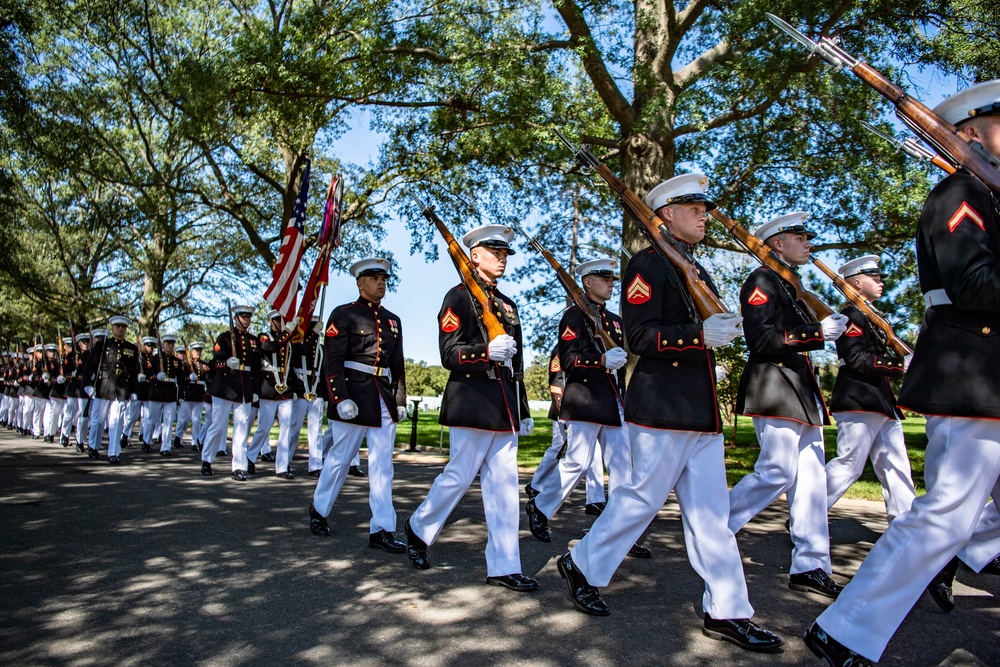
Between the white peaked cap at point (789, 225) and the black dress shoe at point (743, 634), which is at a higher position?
the white peaked cap at point (789, 225)

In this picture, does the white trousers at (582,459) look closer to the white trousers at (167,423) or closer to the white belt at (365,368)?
the white belt at (365,368)

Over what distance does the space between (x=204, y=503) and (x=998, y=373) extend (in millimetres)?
6753

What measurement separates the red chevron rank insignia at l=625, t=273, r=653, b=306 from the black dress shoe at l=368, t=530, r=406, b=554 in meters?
2.68

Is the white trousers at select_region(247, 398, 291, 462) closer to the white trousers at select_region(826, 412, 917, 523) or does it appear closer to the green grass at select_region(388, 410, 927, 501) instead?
the green grass at select_region(388, 410, 927, 501)

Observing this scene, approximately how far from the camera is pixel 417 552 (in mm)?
5254

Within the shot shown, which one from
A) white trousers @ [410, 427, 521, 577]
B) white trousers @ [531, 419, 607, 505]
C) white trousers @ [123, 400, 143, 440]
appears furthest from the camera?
white trousers @ [123, 400, 143, 440]

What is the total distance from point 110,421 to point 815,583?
10.5 m

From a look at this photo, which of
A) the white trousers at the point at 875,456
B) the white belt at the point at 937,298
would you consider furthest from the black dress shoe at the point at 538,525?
the white belt at the point at 937,298

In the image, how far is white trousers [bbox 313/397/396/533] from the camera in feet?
19.6

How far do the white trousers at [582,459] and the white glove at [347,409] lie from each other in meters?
1.64

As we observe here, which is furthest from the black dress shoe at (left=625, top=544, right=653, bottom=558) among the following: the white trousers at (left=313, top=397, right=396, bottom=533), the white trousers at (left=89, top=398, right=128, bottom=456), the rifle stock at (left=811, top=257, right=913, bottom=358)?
the white trousers at (left=89, top=398, right=128, bottom=456)

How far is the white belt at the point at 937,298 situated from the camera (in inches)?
127

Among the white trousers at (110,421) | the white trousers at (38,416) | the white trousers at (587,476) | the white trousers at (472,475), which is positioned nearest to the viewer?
the white trousers at (472,475)

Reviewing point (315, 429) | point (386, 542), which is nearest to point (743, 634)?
point (386, 542)
